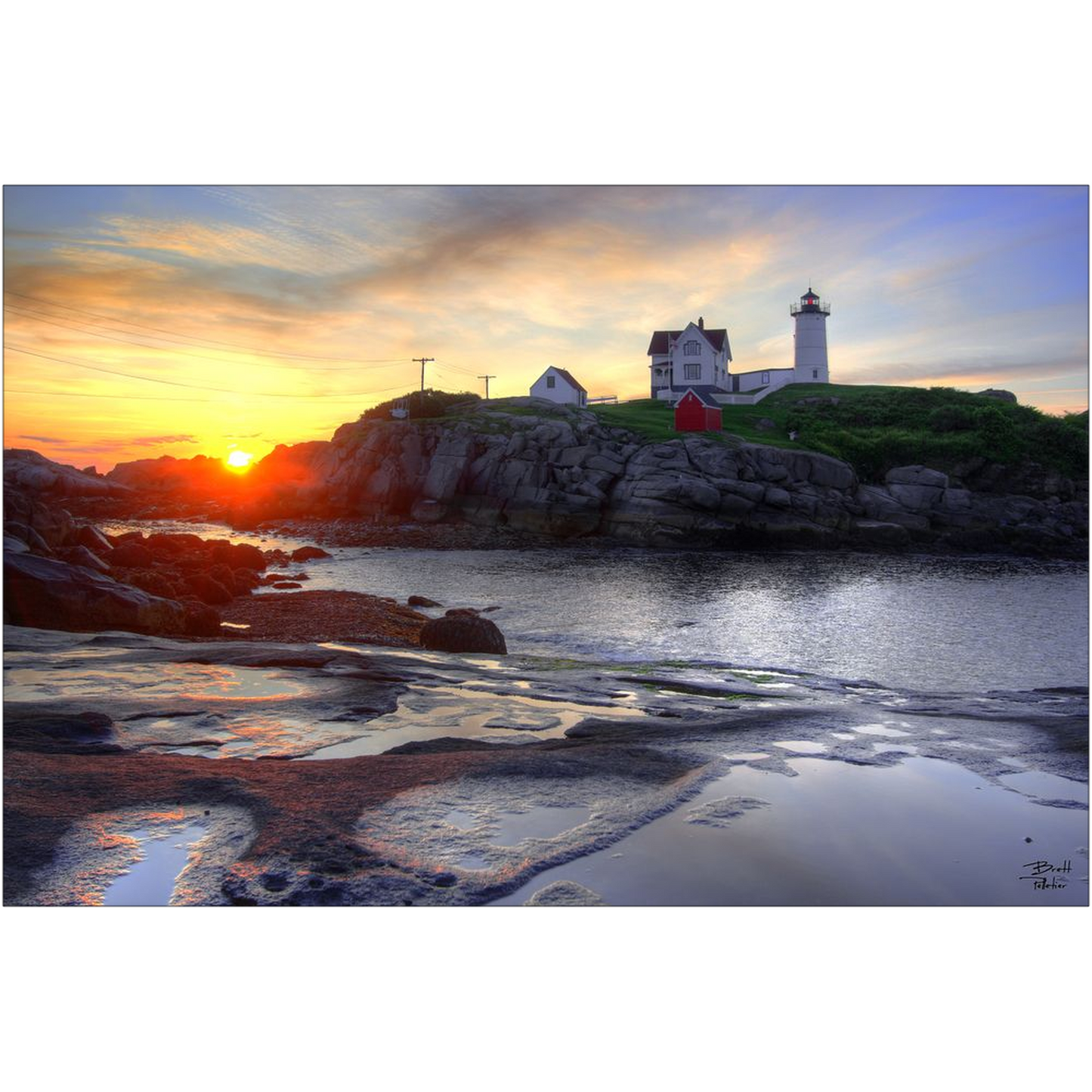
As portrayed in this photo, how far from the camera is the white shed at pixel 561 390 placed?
49.8 meters

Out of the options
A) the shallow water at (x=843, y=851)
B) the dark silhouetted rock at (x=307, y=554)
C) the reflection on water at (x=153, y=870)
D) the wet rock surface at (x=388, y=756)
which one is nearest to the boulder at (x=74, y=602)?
the wet rock surface at (x=388, y=756)

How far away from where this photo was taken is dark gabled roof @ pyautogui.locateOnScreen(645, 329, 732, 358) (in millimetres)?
53250

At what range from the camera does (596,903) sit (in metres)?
5.79

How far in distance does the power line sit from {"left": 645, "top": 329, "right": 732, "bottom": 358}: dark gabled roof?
40.2 meters

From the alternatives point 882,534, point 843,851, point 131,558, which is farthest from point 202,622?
point 882,534

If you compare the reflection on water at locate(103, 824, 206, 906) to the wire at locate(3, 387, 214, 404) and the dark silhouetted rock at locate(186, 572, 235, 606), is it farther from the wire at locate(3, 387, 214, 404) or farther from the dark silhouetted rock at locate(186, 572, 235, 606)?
the dark silhouetted rock at locate(186, 572, 235, 606)

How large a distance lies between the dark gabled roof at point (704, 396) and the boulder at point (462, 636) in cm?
3385

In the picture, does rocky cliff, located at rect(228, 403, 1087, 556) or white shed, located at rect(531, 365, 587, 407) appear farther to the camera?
white shed, located at rect(531, 365, 587, 407)

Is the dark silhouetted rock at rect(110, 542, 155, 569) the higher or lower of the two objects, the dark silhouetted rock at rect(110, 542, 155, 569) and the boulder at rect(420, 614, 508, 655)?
the higher

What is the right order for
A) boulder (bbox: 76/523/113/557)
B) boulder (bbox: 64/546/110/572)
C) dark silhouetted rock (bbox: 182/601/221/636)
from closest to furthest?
1. dark silhouetted rock (bbox: 182/601/221/636)
2. boulder (bbox: 64/546/110/572)
3. boulder (bbox: 76/523/113/557)

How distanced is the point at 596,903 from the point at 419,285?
1046cm

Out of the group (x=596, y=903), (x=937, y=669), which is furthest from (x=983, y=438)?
(x=596, y=903)

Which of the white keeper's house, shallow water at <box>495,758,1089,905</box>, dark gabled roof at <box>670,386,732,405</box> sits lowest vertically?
shallow water at <box>495,758,1089,905</box>

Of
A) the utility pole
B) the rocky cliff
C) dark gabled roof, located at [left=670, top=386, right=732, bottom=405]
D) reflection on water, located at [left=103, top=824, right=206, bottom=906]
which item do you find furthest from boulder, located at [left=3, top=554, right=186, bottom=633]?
dark gabled roof, located at [left=670, top=386, right=732, bottom=405]
